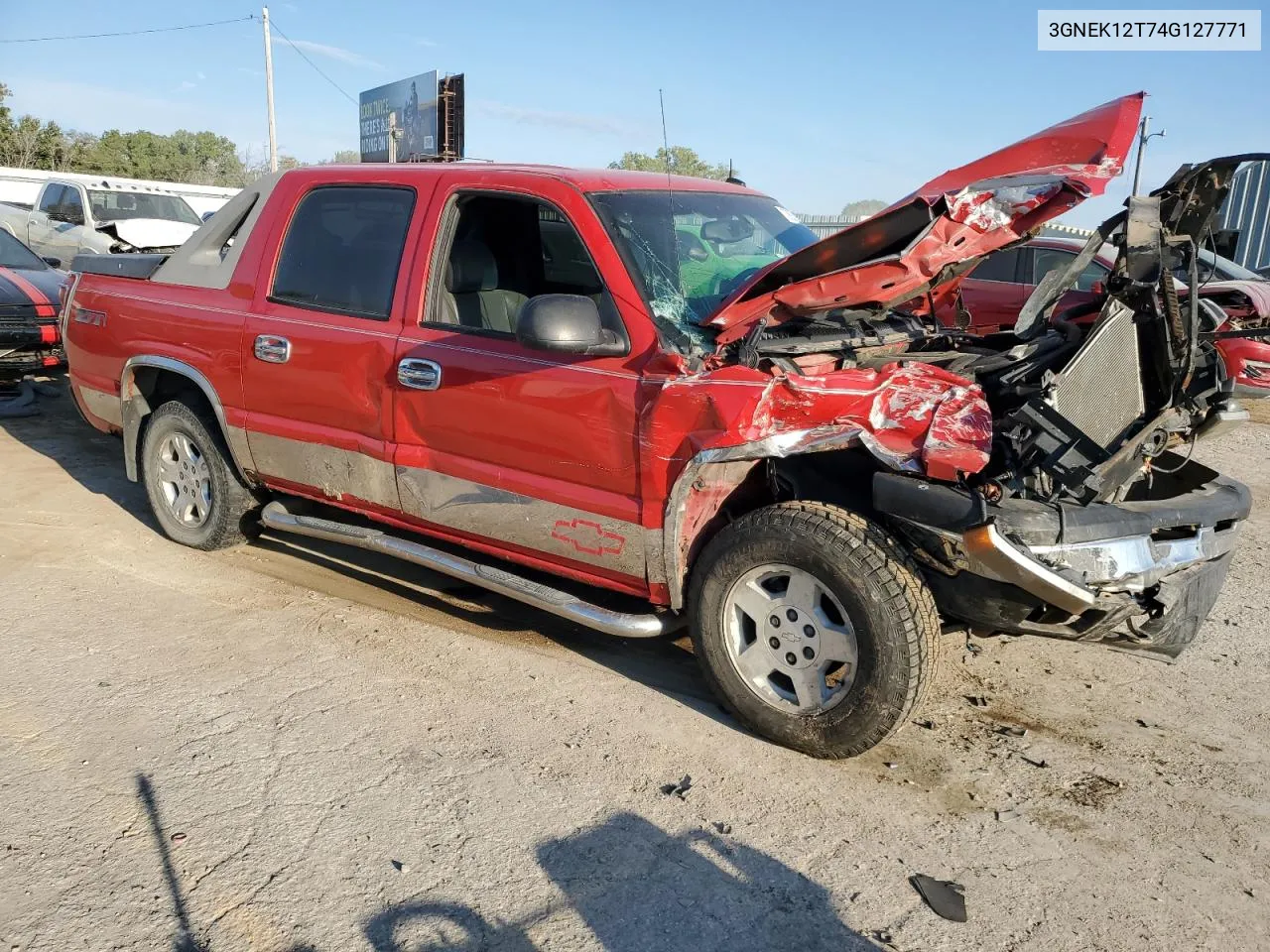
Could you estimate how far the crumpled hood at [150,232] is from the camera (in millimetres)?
11266

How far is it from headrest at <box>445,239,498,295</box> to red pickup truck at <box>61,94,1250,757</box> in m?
0.01

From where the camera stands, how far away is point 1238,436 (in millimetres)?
9078

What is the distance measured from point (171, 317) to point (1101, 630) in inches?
175

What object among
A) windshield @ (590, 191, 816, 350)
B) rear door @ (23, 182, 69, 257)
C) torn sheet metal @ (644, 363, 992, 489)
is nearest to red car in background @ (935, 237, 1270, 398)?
windshield @ (590, 191, 816, 350)

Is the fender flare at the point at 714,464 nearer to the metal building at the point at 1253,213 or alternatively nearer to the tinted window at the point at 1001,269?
the tinted window at the point at 1001,269

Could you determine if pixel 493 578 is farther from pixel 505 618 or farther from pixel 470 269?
pixel 470 269

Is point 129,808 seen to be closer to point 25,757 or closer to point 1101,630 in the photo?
point 25,757

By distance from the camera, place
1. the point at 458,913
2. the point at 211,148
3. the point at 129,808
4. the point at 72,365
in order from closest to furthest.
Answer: the point at 458,913, the point at 129,808, the point at 72,365, the point at 211,148

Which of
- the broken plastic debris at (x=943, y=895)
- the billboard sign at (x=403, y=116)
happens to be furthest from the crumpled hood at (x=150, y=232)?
the billboard sign at (x=403, y=116)

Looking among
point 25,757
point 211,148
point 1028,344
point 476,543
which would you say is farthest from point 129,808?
point 211,148

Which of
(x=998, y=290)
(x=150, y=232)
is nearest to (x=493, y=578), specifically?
(x=998, y=290)

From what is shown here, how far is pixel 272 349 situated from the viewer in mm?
4570

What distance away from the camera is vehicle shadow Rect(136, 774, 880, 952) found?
8.26 ft

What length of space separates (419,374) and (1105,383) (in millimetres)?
2527
